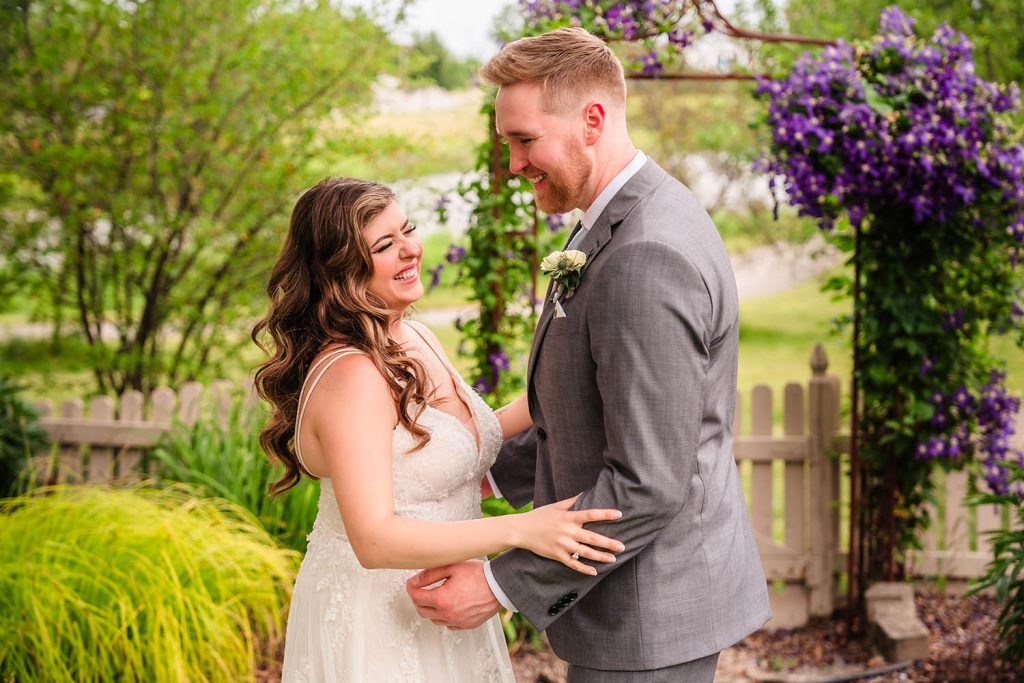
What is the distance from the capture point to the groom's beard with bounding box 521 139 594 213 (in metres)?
2.21

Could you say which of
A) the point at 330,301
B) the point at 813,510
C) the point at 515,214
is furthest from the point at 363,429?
the point at 813,510

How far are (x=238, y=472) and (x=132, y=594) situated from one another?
1.21 m

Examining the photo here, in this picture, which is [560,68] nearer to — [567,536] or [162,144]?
[567,536]

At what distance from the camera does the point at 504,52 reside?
7.20ft

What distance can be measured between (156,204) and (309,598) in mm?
4417

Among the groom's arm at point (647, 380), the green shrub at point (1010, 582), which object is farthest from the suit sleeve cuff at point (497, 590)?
the green shrub at point (1010, 582)

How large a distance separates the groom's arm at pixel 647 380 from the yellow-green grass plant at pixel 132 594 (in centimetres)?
199

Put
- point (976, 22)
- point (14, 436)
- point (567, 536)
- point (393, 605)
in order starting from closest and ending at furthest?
point (567, 536) → point (393, 605) → point (14, 436) → point (976, 22)

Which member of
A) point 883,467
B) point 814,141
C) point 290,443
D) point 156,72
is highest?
point 156,72

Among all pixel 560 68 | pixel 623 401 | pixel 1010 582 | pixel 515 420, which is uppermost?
pixel 560 68

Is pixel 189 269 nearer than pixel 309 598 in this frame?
No

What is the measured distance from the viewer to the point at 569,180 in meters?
2.23

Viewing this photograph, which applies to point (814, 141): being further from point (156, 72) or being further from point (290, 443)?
point (156, 72)

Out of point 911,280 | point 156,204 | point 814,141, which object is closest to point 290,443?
point 814,141
